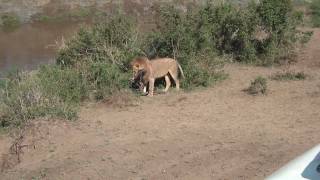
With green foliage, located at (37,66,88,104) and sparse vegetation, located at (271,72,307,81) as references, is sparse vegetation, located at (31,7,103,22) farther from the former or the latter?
sparse vegetation, located at (271,72,307,81)

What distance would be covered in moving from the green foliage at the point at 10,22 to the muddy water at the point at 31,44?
0.39 metres

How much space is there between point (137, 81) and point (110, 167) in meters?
5.09

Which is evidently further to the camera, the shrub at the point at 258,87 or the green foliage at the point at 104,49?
the green foliage at the point at 104,49

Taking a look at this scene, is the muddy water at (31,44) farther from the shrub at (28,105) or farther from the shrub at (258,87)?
the shrub at (258,87)

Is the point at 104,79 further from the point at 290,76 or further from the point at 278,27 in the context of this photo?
the point at 278,27

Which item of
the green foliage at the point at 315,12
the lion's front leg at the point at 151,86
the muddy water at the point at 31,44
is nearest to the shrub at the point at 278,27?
the lion's front leg at the point at 151,86

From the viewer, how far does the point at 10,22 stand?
2805cm

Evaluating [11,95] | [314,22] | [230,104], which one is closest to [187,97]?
[230,104]

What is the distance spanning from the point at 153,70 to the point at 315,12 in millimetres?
14570

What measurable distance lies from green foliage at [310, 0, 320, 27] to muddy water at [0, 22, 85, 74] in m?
8.15

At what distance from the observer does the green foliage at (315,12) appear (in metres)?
21.9

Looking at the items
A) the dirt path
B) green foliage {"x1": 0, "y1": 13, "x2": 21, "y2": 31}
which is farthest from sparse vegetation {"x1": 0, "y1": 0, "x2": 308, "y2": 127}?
green foliage {"x1": 0, "y1": 13, "x2": 21, "y2": 31}

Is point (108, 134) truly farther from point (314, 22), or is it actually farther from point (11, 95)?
point (314, 22)

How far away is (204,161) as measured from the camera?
8.65 m
